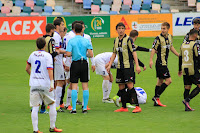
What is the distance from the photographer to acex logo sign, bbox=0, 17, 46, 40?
27.7 meters

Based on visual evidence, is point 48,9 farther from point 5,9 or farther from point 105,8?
point 105,8

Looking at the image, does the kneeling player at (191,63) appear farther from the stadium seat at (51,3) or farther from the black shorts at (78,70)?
the stadium seat at (51,3)

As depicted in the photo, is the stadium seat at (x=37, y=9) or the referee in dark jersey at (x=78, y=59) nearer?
the referee in dark jersey at (x=78, y=59)

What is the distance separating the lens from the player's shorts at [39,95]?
7.92m

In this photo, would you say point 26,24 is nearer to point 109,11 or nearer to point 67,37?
point 109,11

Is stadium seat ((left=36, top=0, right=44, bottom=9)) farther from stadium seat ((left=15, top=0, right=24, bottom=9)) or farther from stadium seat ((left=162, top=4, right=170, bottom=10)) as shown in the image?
stadium seat ((left=162, top=4, right=170, bottom=10))

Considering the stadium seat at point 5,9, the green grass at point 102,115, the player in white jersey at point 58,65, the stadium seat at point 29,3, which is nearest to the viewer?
the green grass at point 102,115

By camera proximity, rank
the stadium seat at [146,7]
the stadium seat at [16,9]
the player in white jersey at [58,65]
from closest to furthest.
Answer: the player in white jersey at [58,65] → the stadium seat at [16,9] → the stadium seat at [146,7]

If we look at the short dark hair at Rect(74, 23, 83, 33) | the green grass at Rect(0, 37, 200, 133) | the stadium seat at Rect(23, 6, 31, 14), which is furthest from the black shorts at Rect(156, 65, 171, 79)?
the stadium seat at Rect(23, 6, 31, 14)

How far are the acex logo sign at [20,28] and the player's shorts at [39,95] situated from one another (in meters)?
20.2

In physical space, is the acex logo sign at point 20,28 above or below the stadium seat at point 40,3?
below

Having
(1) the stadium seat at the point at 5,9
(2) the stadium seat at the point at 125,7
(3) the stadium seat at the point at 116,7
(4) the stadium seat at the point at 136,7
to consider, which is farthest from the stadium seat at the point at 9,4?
(4) the stadium seat at the point at 136,7

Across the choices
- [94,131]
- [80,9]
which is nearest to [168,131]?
[94,131]

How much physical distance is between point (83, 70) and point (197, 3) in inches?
1038
